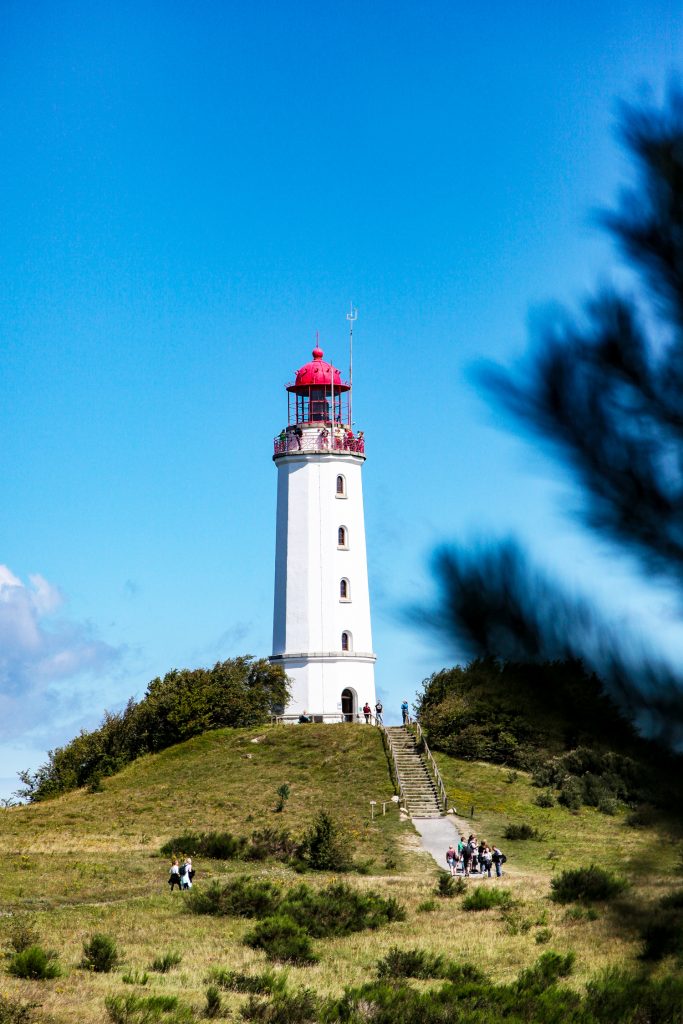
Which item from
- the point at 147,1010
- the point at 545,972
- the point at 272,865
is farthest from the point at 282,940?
the point at 272,865

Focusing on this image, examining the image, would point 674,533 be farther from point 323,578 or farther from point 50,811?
point 323,578

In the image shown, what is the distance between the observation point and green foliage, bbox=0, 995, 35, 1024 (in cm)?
1602

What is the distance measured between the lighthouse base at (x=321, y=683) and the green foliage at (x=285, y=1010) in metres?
32.6

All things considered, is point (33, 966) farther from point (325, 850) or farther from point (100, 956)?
point (325, 850)

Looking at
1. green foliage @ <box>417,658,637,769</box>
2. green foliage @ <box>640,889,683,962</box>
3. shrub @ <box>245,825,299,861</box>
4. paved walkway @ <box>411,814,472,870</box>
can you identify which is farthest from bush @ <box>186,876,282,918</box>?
green foliage @ <box>417,658,637,769</box>

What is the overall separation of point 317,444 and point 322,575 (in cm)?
588

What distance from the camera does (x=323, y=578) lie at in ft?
168

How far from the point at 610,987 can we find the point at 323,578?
34206 millimetres

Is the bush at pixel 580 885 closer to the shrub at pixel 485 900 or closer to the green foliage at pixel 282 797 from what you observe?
the shrub at pixel 485 900

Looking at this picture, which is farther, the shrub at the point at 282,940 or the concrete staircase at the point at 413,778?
the concrete staircase at the point at 413,778

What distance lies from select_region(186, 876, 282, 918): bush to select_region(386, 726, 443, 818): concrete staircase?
13.8 m

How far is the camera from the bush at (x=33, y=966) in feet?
62.2

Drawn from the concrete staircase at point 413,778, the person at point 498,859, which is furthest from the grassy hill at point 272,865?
the concrete staircase at point 413,778

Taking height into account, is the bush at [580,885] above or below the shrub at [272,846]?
below
